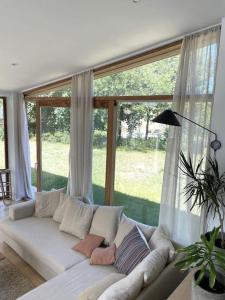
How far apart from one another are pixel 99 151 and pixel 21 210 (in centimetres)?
156

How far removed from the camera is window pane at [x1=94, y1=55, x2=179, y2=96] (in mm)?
3172

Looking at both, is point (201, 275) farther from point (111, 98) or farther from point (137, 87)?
point (111, 98)

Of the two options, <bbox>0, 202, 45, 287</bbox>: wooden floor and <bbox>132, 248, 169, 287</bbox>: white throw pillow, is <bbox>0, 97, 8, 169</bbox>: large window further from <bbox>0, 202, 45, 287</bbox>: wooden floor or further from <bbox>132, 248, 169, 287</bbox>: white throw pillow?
<bbox>132, 248, 169, 287</bbox>: white throw pillow

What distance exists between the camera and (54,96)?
478cm

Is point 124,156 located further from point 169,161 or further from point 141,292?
point 141,292

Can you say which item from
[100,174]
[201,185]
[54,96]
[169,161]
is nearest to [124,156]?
[100,174]

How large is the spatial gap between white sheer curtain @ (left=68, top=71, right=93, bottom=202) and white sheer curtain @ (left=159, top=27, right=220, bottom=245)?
145cm

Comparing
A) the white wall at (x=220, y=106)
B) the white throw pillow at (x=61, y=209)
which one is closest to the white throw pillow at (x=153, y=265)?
the white wall at (x=220, y=106)

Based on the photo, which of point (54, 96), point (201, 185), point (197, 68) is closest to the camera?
point (201, 185)

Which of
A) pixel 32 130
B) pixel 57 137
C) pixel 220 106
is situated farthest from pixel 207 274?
pixel 32 130

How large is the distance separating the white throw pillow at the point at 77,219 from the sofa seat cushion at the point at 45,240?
9cm

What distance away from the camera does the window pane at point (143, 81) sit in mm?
3172

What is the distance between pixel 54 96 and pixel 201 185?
339 centimetres

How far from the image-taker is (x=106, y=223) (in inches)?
129
